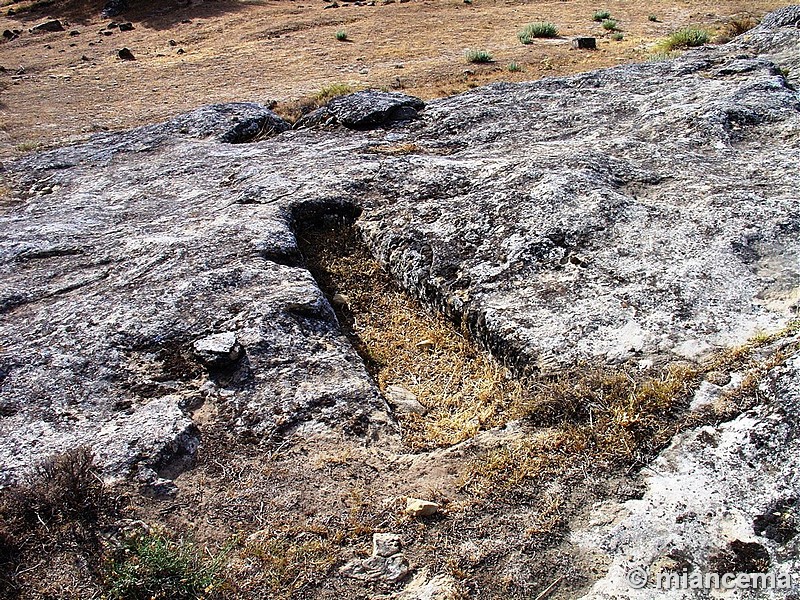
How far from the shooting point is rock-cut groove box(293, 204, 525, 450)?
11.9ft

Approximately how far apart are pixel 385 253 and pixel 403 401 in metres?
1.54

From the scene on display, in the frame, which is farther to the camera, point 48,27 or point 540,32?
point 48,27

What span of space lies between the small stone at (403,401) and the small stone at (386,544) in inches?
37.6

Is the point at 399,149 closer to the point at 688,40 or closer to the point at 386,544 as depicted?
the point at 386,544

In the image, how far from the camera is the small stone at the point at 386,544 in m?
2.82

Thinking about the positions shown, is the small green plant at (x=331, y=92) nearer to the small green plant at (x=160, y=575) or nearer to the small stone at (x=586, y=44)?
the small stone at (x=586, y=44)

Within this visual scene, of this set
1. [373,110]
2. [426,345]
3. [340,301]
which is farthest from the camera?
[373,110]

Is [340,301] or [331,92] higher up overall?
[331,92]

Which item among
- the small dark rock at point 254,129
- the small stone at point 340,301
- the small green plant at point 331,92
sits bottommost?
the small stone at point 340,301

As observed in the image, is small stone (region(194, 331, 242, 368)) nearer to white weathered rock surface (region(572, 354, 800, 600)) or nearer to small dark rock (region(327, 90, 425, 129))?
white weathered rock surface (region(572, 354, 800, 600))

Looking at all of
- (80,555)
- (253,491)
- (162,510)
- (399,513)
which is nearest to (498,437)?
(399,513)

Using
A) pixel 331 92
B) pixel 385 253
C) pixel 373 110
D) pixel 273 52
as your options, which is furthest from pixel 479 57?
pixel 385 253

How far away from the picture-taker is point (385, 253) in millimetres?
5039

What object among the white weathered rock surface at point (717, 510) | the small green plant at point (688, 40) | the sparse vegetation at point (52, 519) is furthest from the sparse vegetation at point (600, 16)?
the sparse vegetation at point (52, 519)
